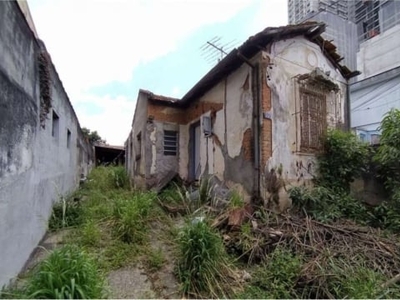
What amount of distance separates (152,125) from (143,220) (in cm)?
465

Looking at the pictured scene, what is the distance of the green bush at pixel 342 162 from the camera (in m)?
6.39

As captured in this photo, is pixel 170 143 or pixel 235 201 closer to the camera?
pixel 235 201

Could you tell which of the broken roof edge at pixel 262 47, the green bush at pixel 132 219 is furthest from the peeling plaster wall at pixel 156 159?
the green bush at pixel 132 219

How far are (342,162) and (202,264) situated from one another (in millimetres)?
4681

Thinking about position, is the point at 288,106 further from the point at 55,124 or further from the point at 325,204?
the point at 55,124

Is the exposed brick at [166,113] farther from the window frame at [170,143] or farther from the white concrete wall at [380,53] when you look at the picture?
the white concrete wall at [380,53]

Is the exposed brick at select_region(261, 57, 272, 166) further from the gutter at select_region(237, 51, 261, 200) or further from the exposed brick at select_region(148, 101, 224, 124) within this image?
the exposed brick at select_region(148, 101, 224, 124)

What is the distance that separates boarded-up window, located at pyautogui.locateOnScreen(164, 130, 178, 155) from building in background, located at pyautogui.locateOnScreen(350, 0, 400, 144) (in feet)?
22.4

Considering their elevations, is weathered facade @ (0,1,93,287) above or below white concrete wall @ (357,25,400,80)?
below

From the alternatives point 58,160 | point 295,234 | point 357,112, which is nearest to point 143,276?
point 295,234

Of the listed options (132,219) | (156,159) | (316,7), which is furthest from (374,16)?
(132,219)

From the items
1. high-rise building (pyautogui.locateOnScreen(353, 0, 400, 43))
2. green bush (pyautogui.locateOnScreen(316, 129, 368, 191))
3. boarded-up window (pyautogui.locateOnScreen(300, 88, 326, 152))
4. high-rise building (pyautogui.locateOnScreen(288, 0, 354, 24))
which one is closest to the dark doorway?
boarded-up window (pyautogui.locateOnScreen(300, 88, 326, 152))

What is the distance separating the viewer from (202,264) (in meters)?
3.56

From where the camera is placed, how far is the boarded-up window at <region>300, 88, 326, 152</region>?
6.57 meters
